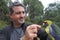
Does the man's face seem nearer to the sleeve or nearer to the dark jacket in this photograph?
the dark jacket

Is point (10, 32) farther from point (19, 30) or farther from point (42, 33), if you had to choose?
point (42, 33)

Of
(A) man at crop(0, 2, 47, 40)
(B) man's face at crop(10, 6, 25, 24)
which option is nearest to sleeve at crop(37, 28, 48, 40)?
(A) man at crop(0, 2, 47, 40)

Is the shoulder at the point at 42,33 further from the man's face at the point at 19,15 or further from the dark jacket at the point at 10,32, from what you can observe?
the man's face at the point at 19,15

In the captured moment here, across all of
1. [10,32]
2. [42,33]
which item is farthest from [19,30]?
[42,33]

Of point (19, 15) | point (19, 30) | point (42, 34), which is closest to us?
point (42, 34)

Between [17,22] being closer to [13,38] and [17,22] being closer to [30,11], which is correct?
[13,38]

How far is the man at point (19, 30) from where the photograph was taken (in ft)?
2.28

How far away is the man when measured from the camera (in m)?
0.70

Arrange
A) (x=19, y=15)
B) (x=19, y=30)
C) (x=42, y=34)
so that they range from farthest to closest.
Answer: (x=19, y=15)
(x=19, y=30)
(x=42, y=34)

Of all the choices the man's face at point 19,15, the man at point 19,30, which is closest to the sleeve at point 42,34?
the man at point 19,30

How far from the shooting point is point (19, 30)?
1.11 m

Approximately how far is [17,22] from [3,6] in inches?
545

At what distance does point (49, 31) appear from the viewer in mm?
701

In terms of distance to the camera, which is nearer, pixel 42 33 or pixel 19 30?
pixel 42 33
